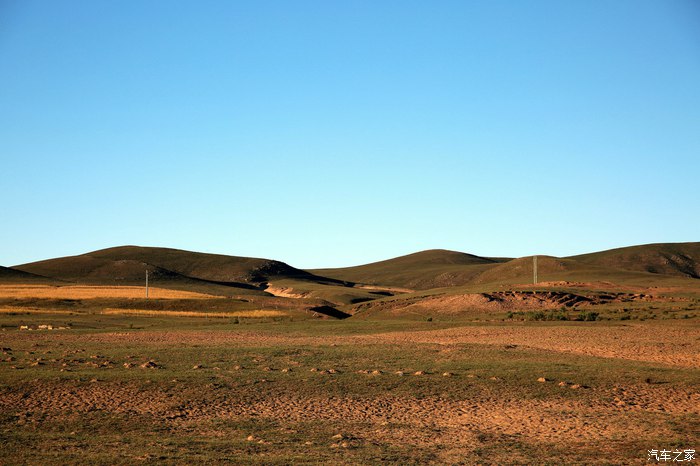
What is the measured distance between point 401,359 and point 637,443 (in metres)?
13.8

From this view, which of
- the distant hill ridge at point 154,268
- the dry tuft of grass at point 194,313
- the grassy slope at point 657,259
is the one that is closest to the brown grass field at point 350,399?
the dry tuft of grass at point 194,313

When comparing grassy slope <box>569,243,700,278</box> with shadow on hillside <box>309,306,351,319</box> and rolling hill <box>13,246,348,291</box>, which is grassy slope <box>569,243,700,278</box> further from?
shadow on hillside <box>309,306,351,319</box>

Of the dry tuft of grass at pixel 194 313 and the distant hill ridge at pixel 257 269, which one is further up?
the distant hill ridge at pixel 257 269

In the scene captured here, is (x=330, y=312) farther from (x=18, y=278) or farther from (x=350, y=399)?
(x=18, y=278)

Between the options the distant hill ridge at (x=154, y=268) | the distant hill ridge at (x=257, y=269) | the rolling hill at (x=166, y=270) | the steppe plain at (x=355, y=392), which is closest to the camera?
the steppe plain at (x=355, y=392)

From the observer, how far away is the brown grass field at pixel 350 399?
13.7 meters

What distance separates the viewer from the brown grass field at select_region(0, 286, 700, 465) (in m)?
13.7

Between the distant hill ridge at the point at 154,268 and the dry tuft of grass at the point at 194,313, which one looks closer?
the dry tuft of grass at the point at 194,313

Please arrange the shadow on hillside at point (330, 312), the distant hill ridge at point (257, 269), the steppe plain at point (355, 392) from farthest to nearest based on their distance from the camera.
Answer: the distant hill ridge at point (257, 269) < the shadow on hillside at point (330, 312) < the steppe plain at point (355, 392)

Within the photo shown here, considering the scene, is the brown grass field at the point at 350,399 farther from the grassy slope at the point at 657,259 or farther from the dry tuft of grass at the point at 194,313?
the grassy slope at the point at 657,259

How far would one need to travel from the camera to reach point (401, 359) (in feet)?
89.6

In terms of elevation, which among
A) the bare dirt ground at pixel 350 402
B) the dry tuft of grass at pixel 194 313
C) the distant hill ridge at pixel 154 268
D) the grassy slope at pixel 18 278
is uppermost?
the distant hill ridge at pixel 154 268

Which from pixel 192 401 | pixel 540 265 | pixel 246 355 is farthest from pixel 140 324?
pixel 540 265

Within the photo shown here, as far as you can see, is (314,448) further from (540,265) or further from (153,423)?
(540,265)
